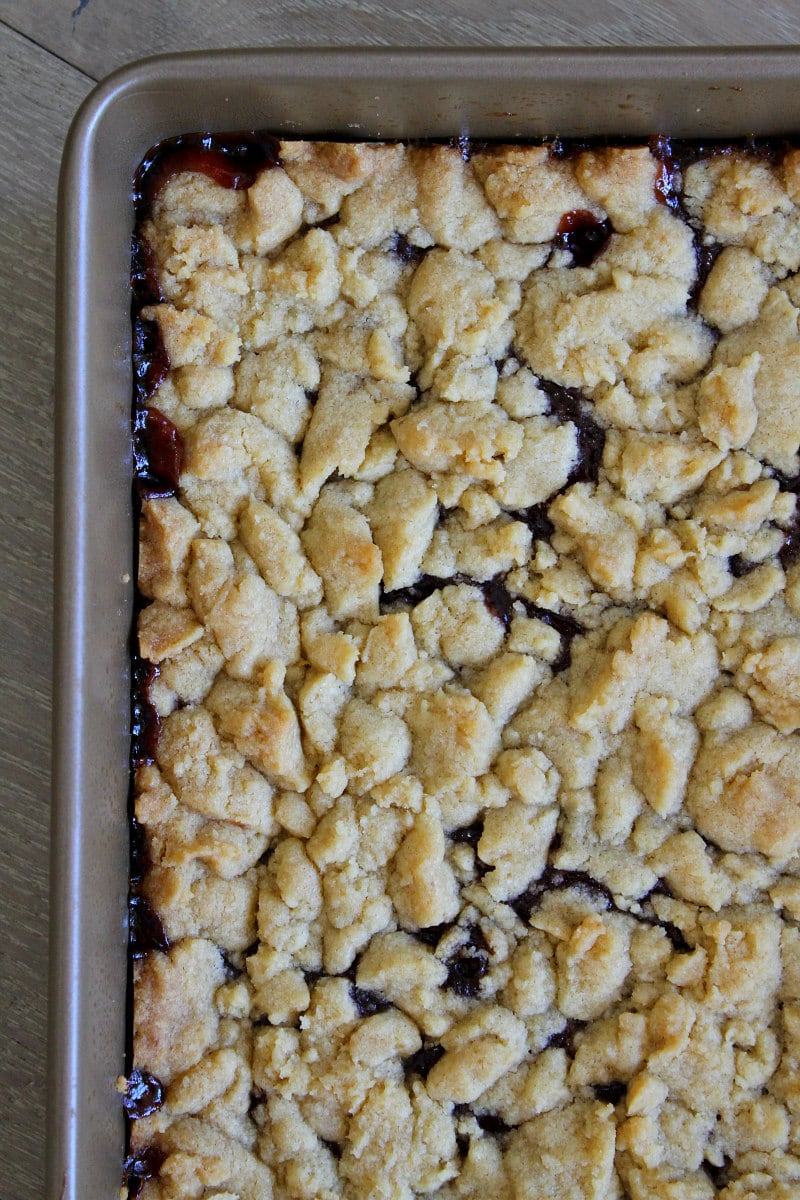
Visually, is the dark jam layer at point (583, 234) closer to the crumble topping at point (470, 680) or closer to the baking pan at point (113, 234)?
the crumble topping at point (470, 680)

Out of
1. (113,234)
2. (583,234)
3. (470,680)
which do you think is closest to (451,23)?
(583,234)

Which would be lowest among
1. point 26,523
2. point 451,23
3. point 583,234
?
point 26,523

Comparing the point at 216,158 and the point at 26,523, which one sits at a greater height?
the point at 216,158

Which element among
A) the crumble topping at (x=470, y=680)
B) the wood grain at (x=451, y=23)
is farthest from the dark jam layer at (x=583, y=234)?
the wood grain at (x=451, y=23)

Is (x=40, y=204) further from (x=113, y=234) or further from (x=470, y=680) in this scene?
(x=470, y=680)

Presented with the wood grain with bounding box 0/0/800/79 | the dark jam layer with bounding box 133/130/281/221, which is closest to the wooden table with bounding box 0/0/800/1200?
the wood grain with bounding box 0/0/800/79

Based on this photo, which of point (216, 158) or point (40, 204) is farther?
point (40, 204)
